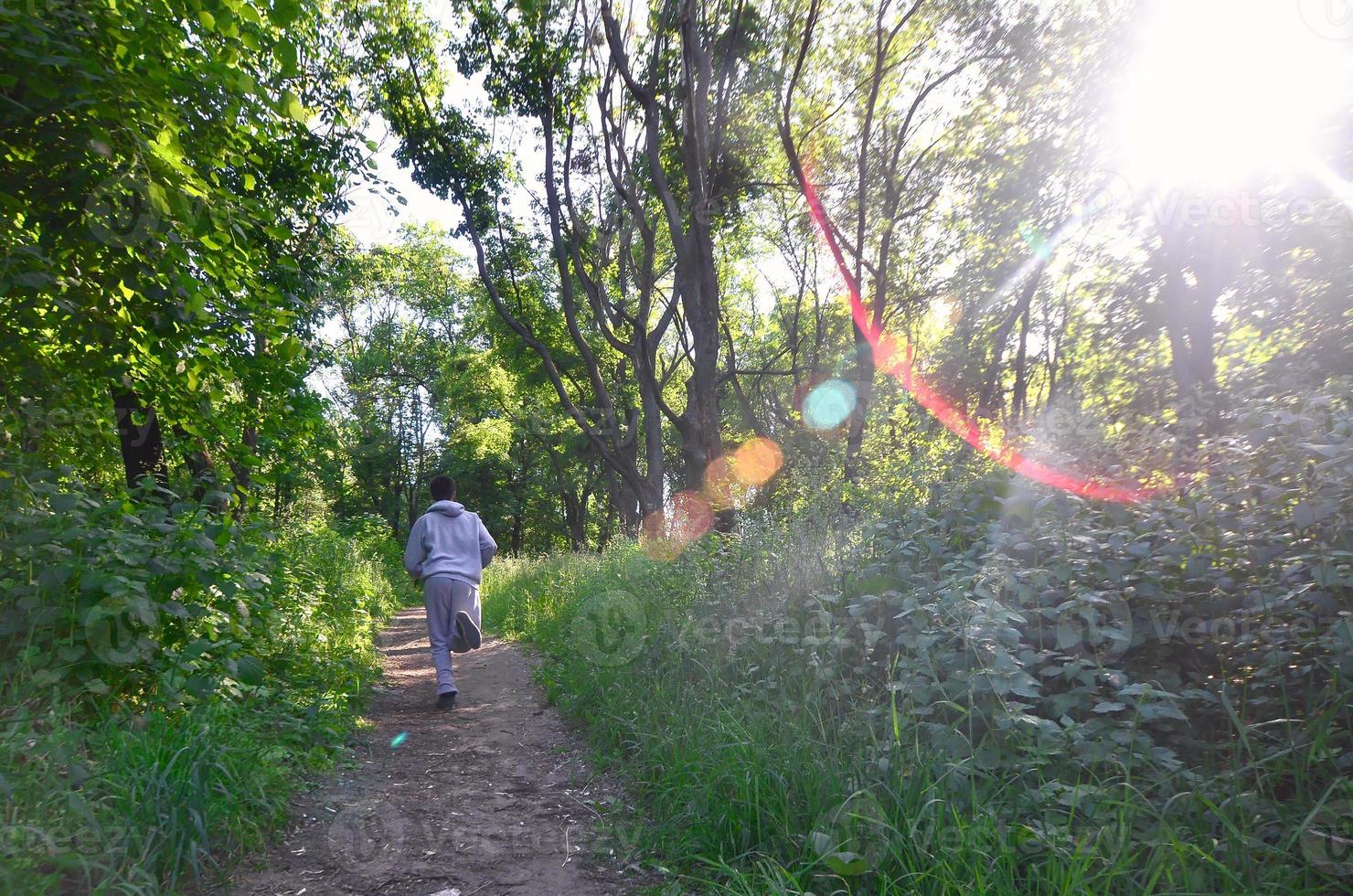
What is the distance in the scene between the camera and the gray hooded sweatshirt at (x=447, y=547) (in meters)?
6.80

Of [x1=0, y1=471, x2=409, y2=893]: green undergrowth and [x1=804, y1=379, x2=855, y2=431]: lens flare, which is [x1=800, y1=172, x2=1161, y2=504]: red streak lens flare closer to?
[x1=804, y1=379, x2=855, y2=431]: lens flare

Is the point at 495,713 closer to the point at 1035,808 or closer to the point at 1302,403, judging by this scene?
the point at 1035,808

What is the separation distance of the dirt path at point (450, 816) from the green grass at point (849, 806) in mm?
319

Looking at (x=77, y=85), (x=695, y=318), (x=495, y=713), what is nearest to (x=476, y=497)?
(x=695, y=318)

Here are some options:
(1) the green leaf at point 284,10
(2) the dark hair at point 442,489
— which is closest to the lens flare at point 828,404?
(2) the dark hair at point 442,489

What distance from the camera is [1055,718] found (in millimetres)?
3018

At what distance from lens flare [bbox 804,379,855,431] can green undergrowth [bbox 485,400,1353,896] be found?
15.5 meters

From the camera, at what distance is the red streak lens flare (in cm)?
430

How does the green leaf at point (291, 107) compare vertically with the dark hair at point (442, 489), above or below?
above

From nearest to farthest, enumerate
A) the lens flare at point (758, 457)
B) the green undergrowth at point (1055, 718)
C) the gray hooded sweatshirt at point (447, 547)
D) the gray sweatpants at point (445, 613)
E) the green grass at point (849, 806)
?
Answer: the green grass at point (849, 806), the green undergrowth at point (1055, 718), the gray sweatpants at point (445, 613), the gray hooded sweatshirt at point (447, 547), the lens flare at point (758, 457)

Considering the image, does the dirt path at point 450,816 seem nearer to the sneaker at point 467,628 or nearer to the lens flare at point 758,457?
the sneaker at point 467,628

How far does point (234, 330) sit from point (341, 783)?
315 centimetres

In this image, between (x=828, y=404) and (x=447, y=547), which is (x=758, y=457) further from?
(x=447, y=547)

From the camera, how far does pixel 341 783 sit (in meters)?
4.32
